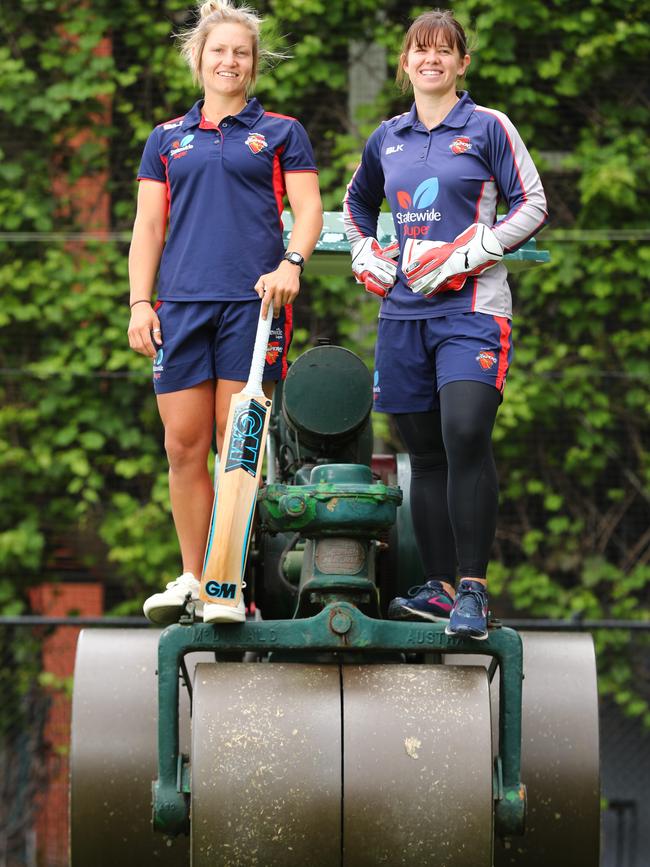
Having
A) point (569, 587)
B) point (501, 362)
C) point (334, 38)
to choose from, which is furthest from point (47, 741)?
point (501, 362)

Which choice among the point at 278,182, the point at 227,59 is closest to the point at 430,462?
the point at 278,182

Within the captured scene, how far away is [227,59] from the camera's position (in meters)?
3.98

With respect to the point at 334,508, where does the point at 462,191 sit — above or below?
above

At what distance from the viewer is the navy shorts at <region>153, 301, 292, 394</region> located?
12.6 feet

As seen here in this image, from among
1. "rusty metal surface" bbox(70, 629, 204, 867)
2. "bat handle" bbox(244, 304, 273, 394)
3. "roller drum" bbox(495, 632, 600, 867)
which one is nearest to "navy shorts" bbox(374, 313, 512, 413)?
"bat handle" bbox(244, 304, 273, 394)

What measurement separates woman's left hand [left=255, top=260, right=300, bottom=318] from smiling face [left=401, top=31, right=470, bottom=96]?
0.63 metres

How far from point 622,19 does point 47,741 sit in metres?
4.70

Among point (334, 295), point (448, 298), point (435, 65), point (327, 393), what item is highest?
point (435, 65)

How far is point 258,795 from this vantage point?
3363mm

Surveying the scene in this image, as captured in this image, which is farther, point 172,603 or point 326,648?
point 172,603

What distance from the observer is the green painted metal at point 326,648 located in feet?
11.7

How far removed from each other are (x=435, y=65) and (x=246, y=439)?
115 centimetres

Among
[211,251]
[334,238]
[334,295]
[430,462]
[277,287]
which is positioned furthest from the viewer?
[334,295]

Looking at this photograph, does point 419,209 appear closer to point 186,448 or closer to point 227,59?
point 227,59
